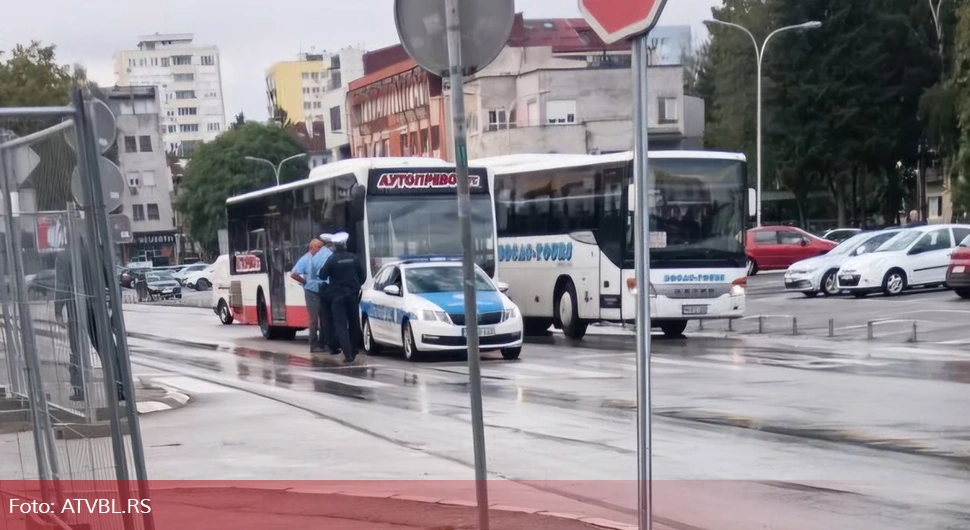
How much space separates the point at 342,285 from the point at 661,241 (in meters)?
6.51

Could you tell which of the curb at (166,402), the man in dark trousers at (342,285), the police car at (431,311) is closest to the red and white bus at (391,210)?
the police car at (431,311)

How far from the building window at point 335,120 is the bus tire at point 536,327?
81.0 metres

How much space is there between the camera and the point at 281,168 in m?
101

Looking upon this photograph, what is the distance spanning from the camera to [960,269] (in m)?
29.3

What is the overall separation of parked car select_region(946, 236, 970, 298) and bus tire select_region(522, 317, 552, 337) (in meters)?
8.38

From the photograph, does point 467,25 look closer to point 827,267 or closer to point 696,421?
point 696,421

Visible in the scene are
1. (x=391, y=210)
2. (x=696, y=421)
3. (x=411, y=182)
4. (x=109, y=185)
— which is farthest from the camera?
(x=411, y=182)

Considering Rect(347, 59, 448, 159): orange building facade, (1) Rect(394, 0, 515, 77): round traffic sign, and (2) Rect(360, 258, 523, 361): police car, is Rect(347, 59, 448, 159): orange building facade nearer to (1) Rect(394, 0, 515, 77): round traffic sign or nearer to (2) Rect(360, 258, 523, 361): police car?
(2) Rect(360, 258, 523, 361): police car

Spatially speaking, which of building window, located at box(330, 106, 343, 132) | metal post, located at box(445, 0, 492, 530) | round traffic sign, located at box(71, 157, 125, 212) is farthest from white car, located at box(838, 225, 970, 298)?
building window, located at box(330, 106, 343, 132)

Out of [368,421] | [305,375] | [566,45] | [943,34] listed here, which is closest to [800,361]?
[305,375]

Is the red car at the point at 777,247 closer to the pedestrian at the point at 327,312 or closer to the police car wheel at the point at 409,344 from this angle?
the pedestrian at the point at 327,312

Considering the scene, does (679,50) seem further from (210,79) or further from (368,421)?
(210,79)

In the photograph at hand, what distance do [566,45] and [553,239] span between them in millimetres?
66858

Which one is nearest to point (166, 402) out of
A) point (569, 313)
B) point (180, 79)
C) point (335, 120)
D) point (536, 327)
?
point (569, 313)
